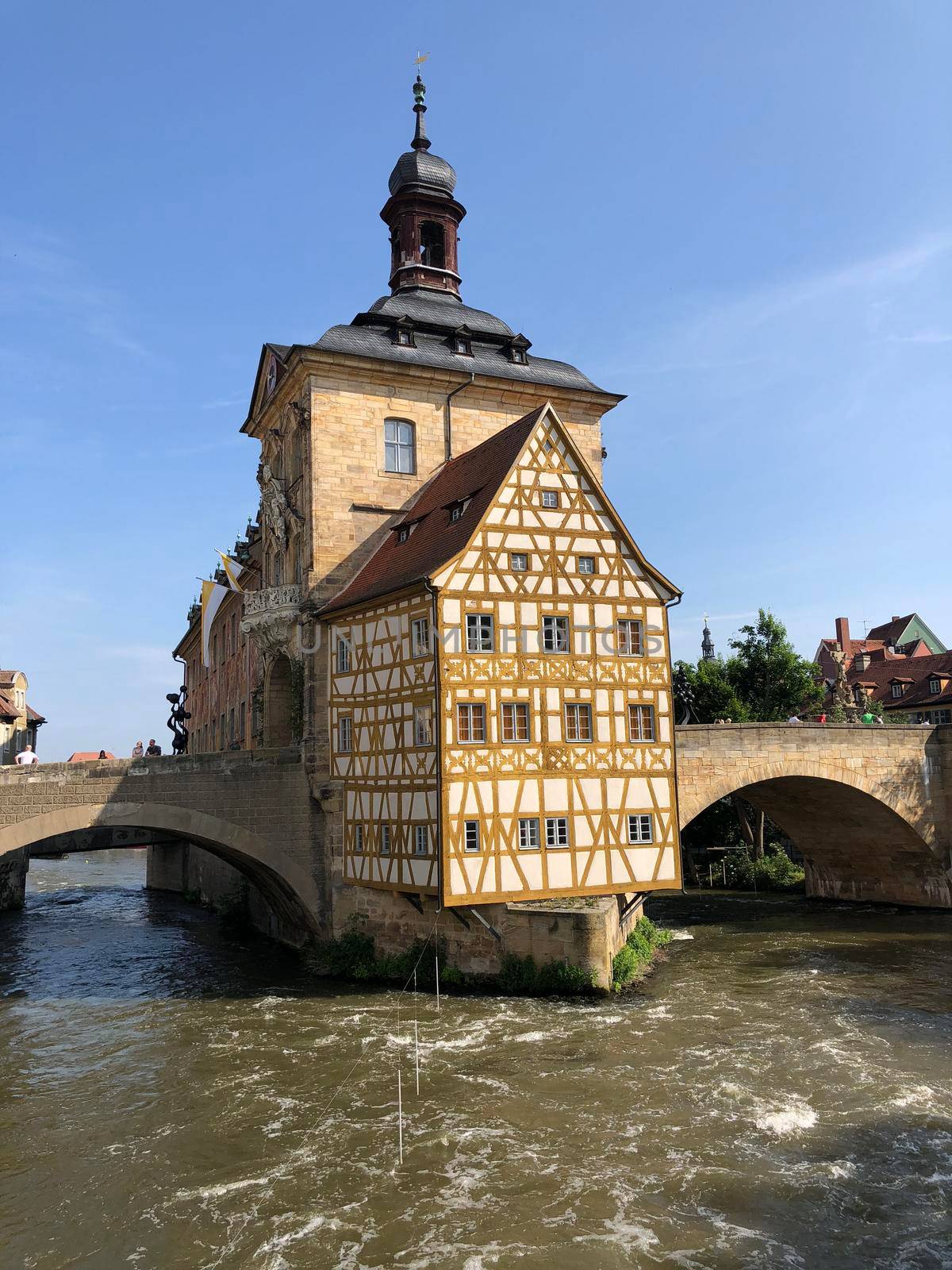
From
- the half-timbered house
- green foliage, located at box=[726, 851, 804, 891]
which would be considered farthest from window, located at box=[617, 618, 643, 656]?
green foliage, located at box=[726, 851, 804, 891]

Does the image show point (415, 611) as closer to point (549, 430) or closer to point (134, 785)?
point (549, 430)

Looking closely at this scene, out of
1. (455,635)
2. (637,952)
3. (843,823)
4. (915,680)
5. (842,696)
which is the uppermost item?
(915,680)

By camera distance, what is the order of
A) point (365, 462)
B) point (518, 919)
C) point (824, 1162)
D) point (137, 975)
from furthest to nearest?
point (365, 462)
point (137, 975)
point (518, 919)
point (824, 1162)

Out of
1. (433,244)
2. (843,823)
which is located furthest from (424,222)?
(843,823)

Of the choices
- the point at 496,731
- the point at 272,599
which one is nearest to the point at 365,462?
the point at 272,599

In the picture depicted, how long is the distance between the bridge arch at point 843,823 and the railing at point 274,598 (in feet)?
34.6

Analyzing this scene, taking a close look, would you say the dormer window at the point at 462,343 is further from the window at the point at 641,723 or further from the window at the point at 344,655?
the window at the point at 641,723

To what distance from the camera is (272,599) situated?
2358 cm

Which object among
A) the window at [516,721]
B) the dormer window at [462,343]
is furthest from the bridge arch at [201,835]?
the dormer window at [462,343]

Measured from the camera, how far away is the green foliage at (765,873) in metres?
35.1

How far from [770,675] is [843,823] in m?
9.35

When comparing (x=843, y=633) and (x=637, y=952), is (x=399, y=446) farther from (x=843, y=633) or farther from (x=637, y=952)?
(x=843, y=633)

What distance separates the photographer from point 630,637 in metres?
20.6

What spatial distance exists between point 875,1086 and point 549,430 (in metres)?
12.8
